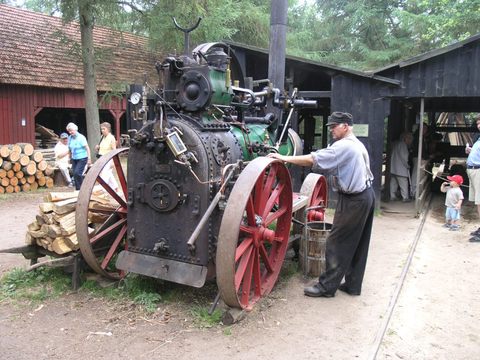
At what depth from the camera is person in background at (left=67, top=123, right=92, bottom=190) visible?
868cm

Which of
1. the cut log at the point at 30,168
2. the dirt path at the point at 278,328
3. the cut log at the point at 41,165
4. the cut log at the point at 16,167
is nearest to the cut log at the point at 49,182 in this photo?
the cut log at the point at 41,165

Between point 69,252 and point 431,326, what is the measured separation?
3.41 m

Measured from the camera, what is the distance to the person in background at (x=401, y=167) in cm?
1006

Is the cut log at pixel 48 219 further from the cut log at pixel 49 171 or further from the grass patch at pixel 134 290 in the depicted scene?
the cut log at pixel 49 171

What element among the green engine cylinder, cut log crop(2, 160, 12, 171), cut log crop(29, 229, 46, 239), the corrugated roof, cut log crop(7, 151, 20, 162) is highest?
the corrugated roof

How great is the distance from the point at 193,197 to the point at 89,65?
8515 millimetres

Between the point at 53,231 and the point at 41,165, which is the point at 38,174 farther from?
the point at 53,231

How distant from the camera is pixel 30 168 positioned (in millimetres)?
10617

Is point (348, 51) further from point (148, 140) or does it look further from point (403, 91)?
point (148, 140)

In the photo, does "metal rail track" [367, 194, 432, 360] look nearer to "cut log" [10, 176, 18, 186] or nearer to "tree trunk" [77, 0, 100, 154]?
"tree trunk" [77, 0, 100, 154]

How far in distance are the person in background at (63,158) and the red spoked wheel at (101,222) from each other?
5.98 m

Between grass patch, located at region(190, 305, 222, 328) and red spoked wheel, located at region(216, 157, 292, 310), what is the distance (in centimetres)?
22

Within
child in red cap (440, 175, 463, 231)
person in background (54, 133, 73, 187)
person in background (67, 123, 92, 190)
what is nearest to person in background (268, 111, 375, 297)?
child in red cap (440, 175, 463, 231)

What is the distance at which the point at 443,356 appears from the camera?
3.42 m
